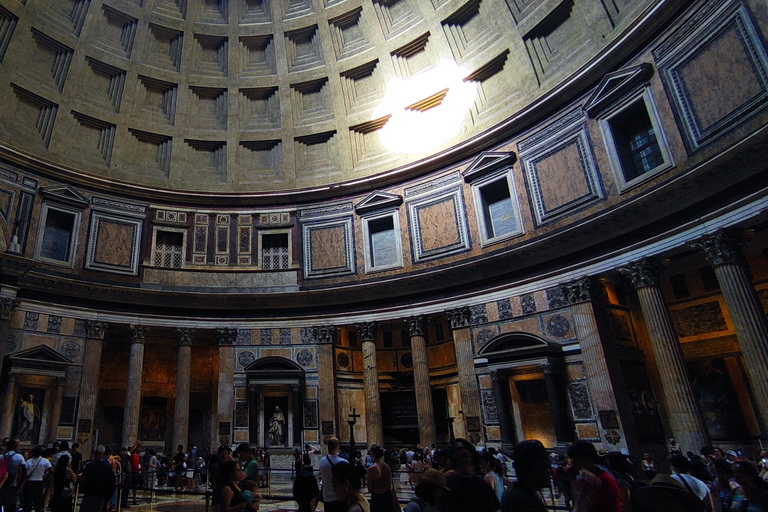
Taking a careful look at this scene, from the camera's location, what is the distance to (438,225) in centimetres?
2108

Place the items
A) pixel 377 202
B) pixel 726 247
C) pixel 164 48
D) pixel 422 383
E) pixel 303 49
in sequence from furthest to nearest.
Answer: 1. pixel 303 49
2. pixel 164 48
3. pixel 377 202
4. pixel 422 383
5. pixel 726 247

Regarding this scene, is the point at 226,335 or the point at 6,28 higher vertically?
the point at 6,28

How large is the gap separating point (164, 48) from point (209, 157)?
600 centimetres

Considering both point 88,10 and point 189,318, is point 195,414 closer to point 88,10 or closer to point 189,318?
point 189,318

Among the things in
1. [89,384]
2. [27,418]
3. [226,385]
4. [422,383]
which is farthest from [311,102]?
[27,418]

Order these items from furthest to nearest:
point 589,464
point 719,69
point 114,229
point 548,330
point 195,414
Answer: point 195,414
point 114,229
point 548,330
point 719,69
point 589,464

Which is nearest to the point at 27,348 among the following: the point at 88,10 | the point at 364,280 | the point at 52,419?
the point at 52,419

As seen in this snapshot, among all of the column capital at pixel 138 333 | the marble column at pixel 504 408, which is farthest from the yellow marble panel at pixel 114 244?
the marble column at pixel 504 408

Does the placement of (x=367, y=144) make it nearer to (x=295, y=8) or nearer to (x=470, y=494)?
(x=295, y=8)

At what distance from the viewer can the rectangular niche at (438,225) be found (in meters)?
20.5

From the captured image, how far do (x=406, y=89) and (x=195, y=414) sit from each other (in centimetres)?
1876

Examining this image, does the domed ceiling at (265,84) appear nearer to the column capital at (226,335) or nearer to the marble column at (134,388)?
the marble column at (134,388)

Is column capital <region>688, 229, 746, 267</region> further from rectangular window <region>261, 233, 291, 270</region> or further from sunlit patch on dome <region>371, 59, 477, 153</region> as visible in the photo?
rectangular window <region>261, 233, 291, 270</region>

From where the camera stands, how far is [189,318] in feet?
70.8
